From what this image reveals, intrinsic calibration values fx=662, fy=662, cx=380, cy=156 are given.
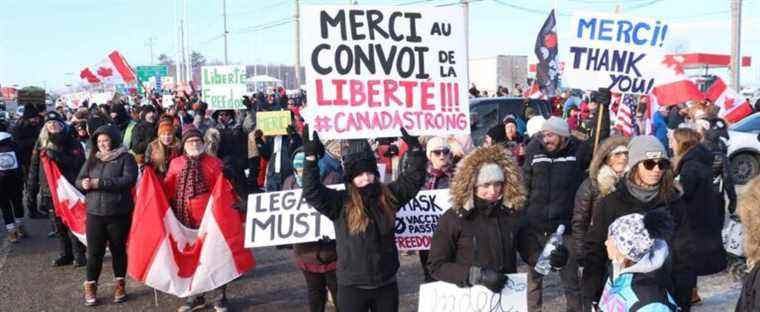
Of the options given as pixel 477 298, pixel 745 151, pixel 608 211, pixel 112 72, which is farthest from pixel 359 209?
pixel 112 72

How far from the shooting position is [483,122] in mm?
11969

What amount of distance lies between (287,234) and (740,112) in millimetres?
10853

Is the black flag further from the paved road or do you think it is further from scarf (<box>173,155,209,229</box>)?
scarf (<box>173,155,209,229</box>)

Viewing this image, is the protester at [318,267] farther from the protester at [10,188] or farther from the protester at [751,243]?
the protester at [10,188]

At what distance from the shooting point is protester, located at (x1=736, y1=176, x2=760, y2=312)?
2648 mm

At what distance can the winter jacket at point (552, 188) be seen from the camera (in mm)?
5379

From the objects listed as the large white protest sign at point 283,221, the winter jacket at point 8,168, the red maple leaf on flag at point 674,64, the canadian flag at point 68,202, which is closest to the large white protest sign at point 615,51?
the red maple leaf on flag at point 674,64

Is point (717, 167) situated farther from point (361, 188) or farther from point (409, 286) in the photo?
point (361, 188)

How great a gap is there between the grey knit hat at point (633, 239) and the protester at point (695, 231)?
1186 millimetres

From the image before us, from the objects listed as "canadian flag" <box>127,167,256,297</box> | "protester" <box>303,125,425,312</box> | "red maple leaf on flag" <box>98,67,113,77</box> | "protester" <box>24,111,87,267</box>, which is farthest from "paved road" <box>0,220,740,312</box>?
"red maple leaf on flag" <box>98,67,113,77</box>

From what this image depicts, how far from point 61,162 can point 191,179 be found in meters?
2.81

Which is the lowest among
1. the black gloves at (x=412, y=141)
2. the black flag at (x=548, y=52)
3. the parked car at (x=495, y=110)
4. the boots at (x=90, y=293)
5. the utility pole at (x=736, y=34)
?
the boots at (x=90, y=293)

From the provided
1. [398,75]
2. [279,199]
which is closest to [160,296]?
[279,199]

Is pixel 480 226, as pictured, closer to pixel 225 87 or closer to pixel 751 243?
pixel 751 243
